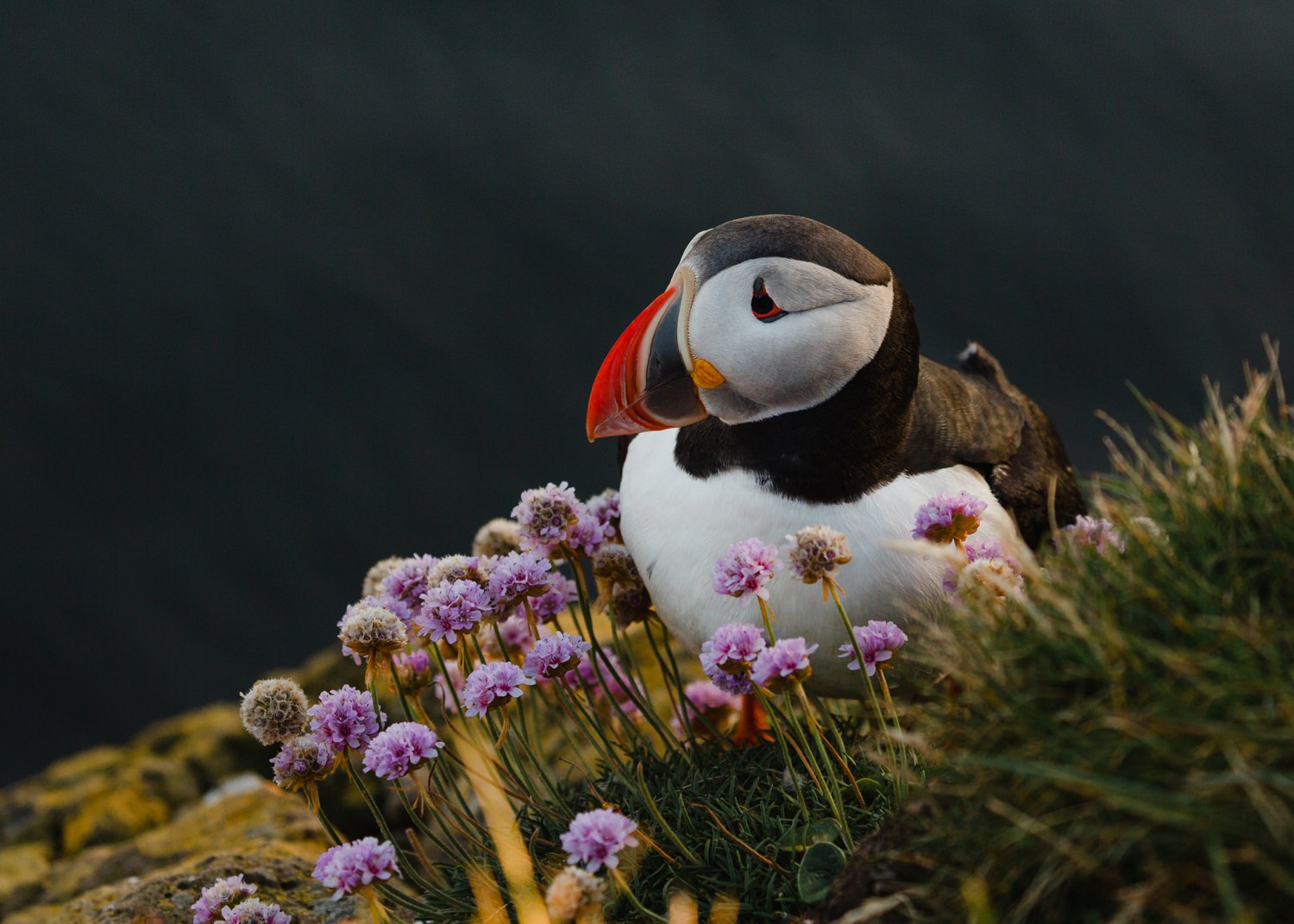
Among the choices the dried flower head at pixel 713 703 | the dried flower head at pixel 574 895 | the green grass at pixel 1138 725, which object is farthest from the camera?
the dried flower head at pixel 713 703

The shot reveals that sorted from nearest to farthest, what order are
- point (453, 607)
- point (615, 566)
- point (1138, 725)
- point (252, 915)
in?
1. point (1138, 725)
2. point (252, 915)
3. point (453, 607)
4. point (615, 566)

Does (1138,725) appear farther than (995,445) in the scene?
No

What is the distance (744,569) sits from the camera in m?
1.96

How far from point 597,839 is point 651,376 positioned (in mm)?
1155

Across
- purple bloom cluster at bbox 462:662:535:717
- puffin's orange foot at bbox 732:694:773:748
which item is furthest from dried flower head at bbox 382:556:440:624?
puffin's orange foot at bbox 732:694:773:748

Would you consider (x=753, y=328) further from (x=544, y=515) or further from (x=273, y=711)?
(x=273, y=711)

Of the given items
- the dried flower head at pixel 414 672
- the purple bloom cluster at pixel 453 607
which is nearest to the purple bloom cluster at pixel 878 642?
the purple bloom cluster at pixel 453 607

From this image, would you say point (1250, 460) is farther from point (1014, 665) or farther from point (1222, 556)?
point (1014, 665)

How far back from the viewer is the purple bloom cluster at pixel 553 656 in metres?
2.11

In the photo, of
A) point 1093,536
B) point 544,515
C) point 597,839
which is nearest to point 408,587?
point 544,515

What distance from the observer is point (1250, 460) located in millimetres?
1654

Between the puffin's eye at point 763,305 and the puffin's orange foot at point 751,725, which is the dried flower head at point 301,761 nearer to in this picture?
the puffin's orange foot at point 751,725

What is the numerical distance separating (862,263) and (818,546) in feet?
2.64

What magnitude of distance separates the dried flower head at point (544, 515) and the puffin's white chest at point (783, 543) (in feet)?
0.98
